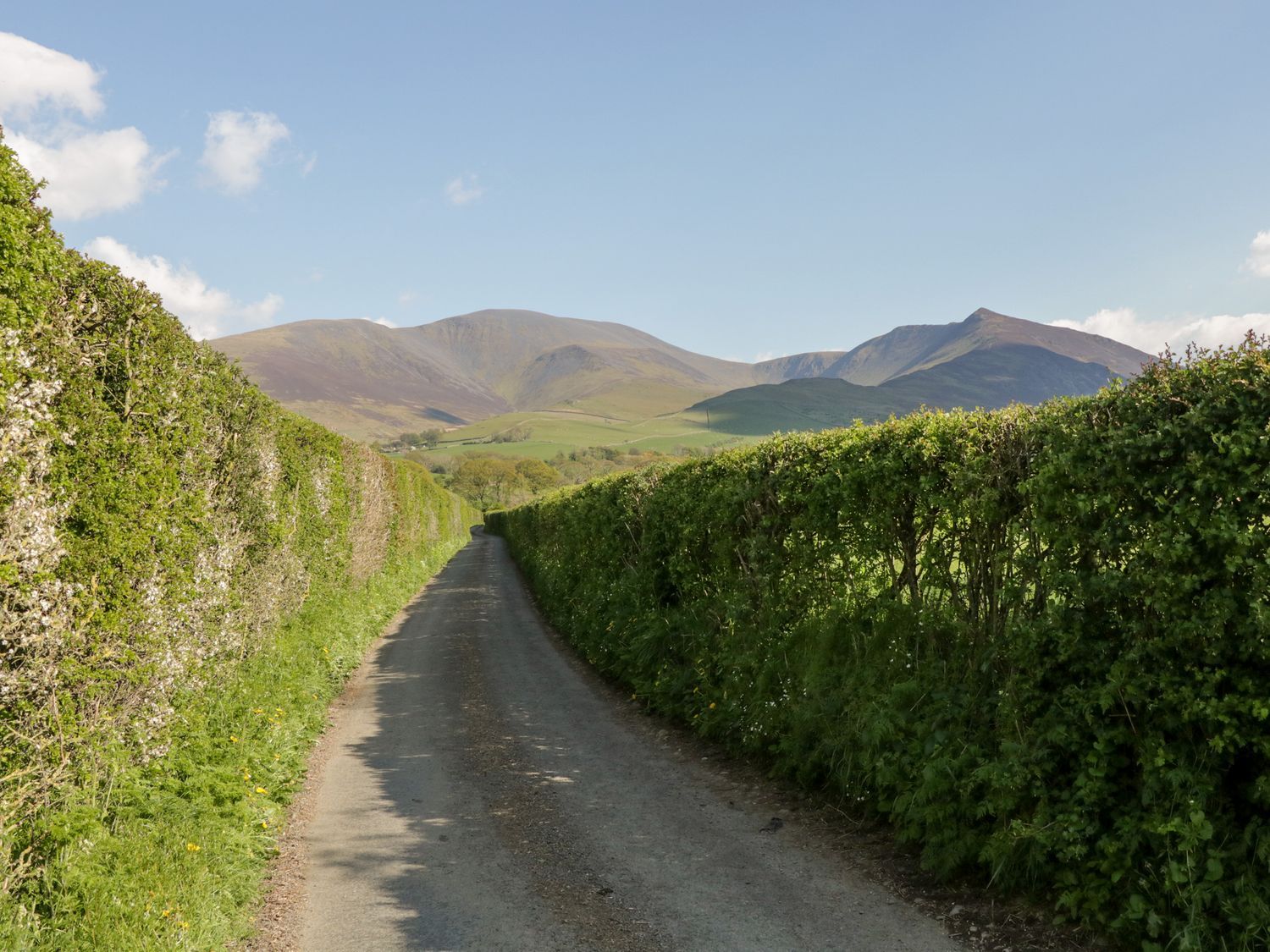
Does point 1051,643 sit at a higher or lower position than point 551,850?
higher

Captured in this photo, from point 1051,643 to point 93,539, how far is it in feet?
22.6

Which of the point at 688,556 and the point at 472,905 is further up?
the point at 688,556

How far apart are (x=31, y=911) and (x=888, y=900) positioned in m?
5.42

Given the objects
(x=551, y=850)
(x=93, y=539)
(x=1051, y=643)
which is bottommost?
(x=551, y=850)

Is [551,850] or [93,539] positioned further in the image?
[551,850]

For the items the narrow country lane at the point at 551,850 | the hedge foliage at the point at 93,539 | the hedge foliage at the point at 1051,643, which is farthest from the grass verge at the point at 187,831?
the hedge foliage at the point at 1051,643

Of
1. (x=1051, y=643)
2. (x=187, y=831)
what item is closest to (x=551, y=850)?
(x=187, y=831)

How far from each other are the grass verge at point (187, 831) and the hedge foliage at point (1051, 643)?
4.83 metres

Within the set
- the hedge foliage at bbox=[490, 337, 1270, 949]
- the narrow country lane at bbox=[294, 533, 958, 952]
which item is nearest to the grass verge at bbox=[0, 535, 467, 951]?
the narrow country lane at bbox=[294, 533, 958, 952]

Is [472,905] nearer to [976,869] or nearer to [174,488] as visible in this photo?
[976,869]

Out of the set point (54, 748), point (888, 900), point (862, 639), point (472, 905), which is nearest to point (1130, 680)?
point (888, 900)

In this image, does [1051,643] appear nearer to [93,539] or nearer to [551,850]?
[551,850]

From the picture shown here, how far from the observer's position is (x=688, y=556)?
1135 cm

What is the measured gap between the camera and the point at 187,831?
5.68 metres
